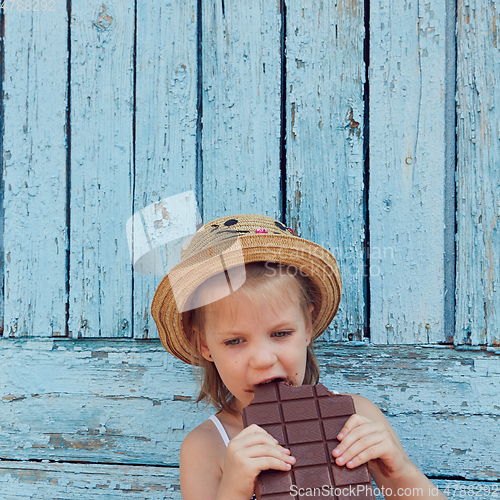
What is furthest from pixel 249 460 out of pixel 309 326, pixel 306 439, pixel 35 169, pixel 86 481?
pixel 35 169

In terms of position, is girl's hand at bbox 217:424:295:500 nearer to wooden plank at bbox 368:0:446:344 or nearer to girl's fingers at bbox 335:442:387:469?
girl's fingers at bbox 335:442:387:469

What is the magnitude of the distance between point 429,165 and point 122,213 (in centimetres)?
129

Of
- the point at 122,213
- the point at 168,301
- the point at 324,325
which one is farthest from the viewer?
the point at 122,213

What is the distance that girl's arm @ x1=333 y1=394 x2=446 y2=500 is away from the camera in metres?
1.19

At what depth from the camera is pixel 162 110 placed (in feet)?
6.11

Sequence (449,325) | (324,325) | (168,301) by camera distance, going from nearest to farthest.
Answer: (168,301) < (324,325) < (449,325)

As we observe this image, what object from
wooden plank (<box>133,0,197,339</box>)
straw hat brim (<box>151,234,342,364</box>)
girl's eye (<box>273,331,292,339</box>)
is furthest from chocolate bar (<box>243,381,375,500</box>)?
wooden plank (<box>133,0,197,339</box>)

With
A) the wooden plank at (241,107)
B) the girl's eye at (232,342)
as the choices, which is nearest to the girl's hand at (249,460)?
the girl's eye at (232,342)

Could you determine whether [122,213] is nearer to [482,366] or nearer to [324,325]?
[324,325]

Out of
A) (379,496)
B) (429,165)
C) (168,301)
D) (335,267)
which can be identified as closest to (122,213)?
(168,301)

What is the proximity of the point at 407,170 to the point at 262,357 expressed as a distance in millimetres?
991

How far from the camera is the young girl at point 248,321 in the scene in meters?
1.31

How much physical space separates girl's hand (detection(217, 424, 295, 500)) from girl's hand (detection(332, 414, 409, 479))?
0.14 metres

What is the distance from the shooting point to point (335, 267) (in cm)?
148
